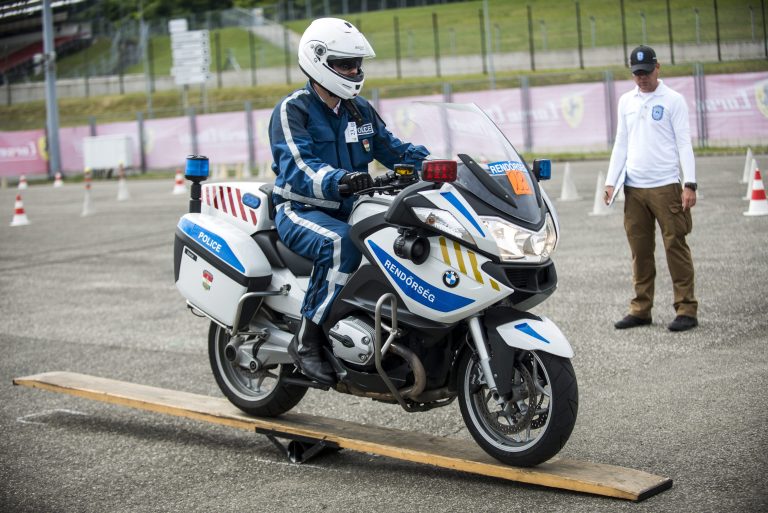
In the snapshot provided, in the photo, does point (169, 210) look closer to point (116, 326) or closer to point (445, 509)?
point (116, 326)

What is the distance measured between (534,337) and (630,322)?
143 inches

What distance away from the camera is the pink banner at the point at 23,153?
38.3 metres

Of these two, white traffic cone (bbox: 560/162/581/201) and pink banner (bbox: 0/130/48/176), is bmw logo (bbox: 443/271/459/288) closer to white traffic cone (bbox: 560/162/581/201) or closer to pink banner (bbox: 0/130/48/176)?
white traffic cone (bbox: 560/162/581/201)

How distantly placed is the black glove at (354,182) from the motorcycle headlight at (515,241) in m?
0.58

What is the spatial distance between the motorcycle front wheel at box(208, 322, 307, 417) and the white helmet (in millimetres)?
1591

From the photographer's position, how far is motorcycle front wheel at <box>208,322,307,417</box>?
5676mm

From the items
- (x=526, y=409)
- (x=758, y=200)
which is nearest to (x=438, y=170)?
(x=526, y=409)

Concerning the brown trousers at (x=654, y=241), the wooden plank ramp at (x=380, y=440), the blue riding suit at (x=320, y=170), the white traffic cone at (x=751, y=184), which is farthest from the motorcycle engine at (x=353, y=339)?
the white traffic cone at (x=751, y=184)

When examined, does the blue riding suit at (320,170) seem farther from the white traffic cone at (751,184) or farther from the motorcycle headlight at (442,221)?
the white traffic cone at (751,184)

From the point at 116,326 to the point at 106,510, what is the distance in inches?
191

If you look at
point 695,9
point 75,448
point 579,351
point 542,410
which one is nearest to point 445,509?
point 542,410

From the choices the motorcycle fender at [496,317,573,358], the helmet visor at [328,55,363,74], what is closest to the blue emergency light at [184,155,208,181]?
the helmet visor at [328,55,363,74]

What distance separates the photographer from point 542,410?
14.9 ft

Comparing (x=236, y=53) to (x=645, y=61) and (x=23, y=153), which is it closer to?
(x=23, y=153)
